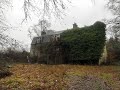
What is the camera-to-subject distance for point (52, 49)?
45.8m

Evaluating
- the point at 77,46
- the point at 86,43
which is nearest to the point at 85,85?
the point at 86,43

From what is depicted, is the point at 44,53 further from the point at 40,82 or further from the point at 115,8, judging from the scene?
the point at 40,82

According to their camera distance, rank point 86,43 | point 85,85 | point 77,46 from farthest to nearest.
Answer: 1. point 77,46
2. point 86,43
3. point 85,85

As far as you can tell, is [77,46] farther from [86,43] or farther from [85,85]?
[85,85]

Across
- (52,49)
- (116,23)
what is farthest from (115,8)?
(52,49)

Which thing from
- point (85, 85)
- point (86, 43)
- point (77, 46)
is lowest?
point (85, 85)

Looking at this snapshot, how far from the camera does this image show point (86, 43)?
1727 inches

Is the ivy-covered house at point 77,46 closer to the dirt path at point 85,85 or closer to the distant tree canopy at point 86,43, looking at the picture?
the distant tree canopy at point 86,43

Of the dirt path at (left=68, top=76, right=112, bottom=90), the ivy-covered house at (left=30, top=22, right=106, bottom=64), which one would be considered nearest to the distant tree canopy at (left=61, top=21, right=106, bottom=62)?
the ivy-covered house at (left=30, top=22, right=106, bottom=64)

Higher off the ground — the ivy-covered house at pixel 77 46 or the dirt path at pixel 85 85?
the ivy-covered house at pixel 77 46

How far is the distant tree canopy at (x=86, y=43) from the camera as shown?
43.1 meters

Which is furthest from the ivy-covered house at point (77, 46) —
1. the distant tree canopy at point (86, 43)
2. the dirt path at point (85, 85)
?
the dirt path at point (85, 85)

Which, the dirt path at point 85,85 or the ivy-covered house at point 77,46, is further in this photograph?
the ivy-covered house at point 77,46

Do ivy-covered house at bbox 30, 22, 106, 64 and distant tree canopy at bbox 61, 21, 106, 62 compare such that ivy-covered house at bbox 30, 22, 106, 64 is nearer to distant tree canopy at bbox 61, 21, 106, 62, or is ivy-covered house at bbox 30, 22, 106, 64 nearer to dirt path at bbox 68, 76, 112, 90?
distant tree canopy at bbox 61, 21, 106, 62
